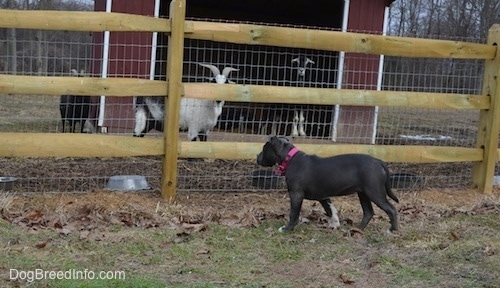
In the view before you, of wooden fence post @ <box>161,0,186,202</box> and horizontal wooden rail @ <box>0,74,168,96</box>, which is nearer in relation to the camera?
horizontal wooden rail @ <box>0,74,168,96</box>

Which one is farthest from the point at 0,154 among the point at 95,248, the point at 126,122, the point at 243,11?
the point at 243,11

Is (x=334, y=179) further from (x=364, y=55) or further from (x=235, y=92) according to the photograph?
(x=364, y=55)

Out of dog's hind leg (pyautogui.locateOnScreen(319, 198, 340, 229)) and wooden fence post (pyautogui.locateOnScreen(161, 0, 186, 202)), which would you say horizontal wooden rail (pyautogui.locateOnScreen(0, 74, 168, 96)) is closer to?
wooden fence post (pyautogui.locateOnScreen(161, 0, 186, 202))

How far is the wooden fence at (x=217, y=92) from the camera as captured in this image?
5.61 m

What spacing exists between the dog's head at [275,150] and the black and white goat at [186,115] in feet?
13.6

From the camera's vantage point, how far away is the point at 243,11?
56.7 ft

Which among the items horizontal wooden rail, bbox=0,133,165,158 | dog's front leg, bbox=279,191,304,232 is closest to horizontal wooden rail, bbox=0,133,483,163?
horizontal wooden rail, bbox=0,133,165,158

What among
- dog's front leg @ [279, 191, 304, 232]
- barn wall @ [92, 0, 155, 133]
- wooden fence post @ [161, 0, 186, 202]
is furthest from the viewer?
barn wall @ [92, 0, 155, 133]

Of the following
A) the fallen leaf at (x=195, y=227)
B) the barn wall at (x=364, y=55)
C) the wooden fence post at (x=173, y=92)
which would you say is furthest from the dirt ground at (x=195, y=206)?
the barn wall at (x=364, y=55)

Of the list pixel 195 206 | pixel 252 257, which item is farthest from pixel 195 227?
pixel 195 206

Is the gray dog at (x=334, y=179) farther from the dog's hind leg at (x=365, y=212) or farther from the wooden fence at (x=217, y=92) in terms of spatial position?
the wooden fence at (x=217, y=92)

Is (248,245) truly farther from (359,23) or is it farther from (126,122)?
(359,23)

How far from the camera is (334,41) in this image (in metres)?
6.49

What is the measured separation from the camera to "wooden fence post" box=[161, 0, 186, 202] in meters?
5.91
